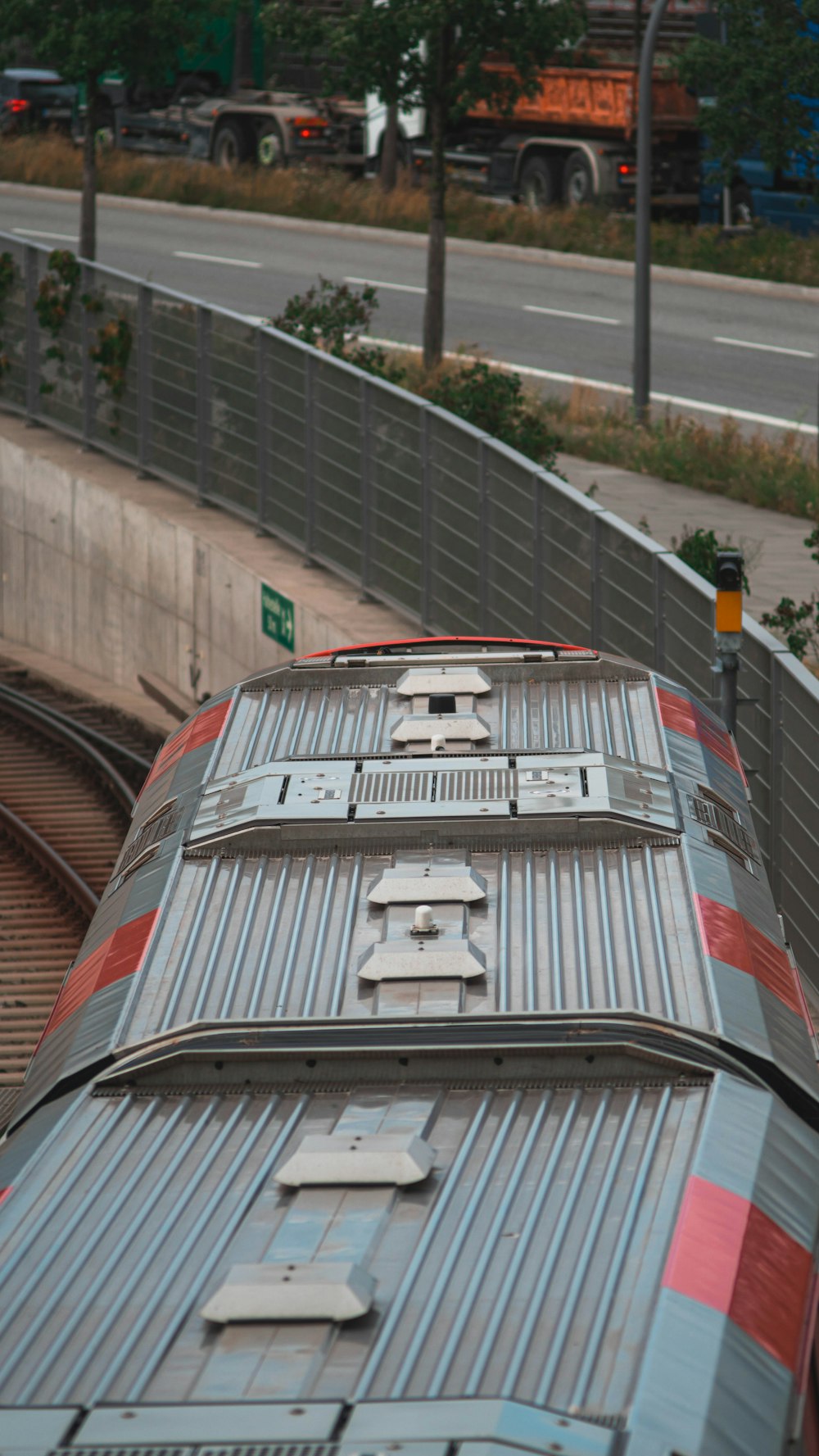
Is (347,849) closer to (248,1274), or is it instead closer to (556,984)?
(556,984)

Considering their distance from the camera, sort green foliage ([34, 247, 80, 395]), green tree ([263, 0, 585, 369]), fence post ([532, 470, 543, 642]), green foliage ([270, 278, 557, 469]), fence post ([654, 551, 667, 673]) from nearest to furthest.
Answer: fence post ([654, 551, 667, 673]), fence post ([532, 470, 543, 642]), green foliage ([270, 278, 557, 469]), green foliage ([34, 247, 80, 395]), green tree ([263, 0, 585, 369])

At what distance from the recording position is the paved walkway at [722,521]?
1577 centimetres

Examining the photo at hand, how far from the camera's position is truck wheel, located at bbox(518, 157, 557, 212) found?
36.1 meters

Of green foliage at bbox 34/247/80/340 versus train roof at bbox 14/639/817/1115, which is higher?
green foliage at bbox 34/247/80/340

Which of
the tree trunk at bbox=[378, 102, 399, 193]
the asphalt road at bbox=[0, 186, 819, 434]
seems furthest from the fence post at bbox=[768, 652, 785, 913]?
the tree trunk at bbox=[378, 102, 399, 193]

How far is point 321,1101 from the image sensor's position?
486 cm

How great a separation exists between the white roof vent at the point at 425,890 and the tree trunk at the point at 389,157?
1310 inches

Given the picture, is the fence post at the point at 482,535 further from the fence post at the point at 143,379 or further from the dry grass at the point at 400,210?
the dry grass at the point at 400,210

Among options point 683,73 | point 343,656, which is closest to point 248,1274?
point 343,656

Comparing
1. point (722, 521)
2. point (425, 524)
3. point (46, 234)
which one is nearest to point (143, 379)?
point (425, 524)

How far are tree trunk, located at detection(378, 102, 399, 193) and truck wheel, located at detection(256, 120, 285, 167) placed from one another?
2.21 metres

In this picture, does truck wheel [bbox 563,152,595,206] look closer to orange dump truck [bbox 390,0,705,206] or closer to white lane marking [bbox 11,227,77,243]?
orange dump truck [bbox 390,0,705,206]

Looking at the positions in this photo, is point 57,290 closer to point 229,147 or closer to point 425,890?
point 425,890

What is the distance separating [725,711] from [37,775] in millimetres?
6875
